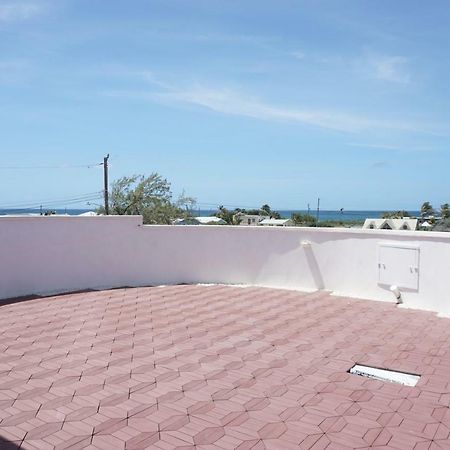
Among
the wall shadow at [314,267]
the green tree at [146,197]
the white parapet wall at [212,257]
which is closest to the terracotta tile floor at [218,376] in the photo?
the white parapet wall at [212,257]

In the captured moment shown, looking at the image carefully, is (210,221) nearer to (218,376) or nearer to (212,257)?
(212,257)

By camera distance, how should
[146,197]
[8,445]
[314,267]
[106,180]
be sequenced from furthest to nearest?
[106,180] < [146,197] < [314,267] < [8,445]

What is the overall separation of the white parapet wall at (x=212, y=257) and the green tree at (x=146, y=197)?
17.5 m

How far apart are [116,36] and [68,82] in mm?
3640

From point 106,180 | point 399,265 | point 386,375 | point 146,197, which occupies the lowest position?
point 386,375

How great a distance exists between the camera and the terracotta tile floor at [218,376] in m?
2.92

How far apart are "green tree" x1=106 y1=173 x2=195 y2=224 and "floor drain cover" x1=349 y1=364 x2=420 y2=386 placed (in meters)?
21.9

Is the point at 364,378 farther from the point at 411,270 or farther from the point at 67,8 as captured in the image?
the point at 67,8

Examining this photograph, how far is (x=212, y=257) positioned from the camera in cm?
820

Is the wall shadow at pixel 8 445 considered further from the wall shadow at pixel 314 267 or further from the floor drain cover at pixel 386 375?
the wall shadow at pixel 314 267

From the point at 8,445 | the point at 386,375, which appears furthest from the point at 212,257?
the point at 8,445

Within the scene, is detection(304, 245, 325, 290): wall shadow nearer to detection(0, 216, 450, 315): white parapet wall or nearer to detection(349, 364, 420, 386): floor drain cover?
detection(0, 216, 450, 315): white parapet wall

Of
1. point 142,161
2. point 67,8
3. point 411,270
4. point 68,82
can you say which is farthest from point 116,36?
point 142,161

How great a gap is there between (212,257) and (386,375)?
459 centimetres
